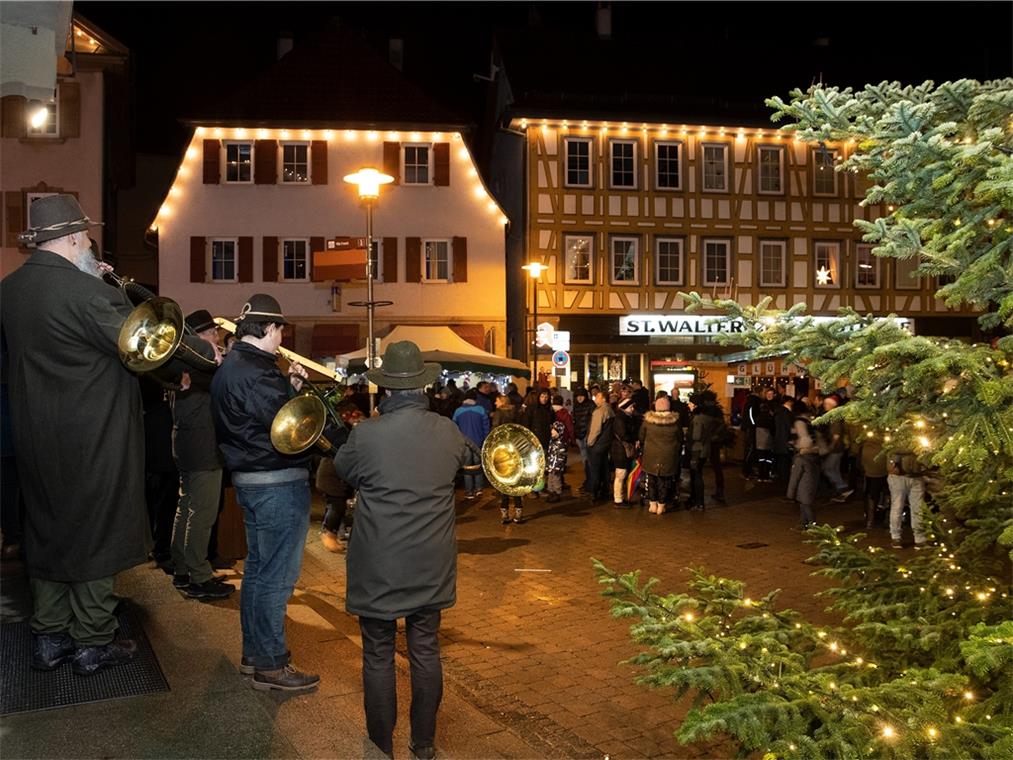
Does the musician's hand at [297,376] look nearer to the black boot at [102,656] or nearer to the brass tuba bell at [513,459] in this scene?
the brass tuba bell at [513,459]

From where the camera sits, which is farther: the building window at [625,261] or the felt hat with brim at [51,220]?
the building window at [625,261]

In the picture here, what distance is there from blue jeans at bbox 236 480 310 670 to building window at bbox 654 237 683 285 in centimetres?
2784

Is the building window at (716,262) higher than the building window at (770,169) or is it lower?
lower

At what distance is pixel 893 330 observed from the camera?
335 cm

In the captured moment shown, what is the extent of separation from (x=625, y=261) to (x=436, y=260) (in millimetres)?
6216

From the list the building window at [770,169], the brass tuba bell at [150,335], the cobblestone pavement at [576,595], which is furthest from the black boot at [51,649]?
the building window at [770,169]

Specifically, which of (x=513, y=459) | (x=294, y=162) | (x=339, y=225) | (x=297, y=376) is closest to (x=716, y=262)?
(x=339, y=225)

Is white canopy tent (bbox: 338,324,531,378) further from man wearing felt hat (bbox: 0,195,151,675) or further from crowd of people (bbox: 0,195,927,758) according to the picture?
man wearing felt hat (bbox: 0,195,151,675)

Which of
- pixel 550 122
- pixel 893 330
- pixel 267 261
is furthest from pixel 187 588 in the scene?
pixel 550 122

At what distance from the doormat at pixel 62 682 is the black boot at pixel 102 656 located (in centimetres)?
3

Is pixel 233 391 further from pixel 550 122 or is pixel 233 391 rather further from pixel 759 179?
pixel 759 179

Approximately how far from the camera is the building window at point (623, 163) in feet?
103

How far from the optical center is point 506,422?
13938 mm

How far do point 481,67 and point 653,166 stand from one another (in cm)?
1332
